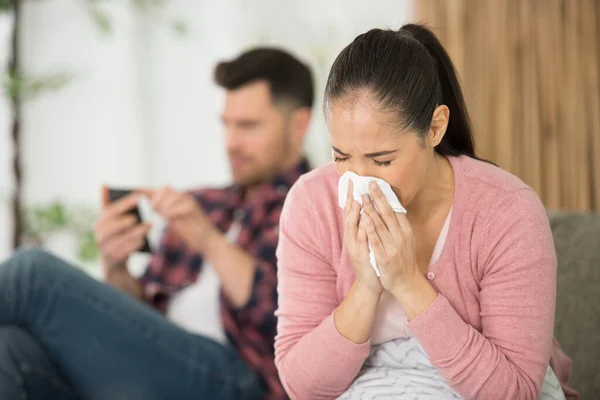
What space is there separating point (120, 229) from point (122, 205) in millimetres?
61

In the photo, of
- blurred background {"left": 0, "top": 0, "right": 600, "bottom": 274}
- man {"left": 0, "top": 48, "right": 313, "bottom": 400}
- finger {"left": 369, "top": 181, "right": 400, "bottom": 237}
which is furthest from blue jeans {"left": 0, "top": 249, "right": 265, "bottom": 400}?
blurred background {"left": 0, "top": 0, "right": 600, "bottom": 274}

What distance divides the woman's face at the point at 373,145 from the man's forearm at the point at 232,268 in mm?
766

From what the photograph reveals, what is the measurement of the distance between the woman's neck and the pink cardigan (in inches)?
1.0

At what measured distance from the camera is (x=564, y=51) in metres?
2.06

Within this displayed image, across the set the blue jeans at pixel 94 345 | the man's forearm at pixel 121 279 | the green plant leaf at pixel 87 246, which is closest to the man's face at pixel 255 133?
the man's forearm at pixel 121 279

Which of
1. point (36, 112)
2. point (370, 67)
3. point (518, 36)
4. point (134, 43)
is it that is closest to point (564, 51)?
point (518, 36)

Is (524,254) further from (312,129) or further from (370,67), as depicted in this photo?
(312,129)

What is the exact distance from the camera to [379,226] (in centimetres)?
105

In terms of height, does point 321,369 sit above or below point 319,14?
below

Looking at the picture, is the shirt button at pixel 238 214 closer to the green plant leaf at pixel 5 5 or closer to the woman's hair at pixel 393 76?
the woman's hair at pixel 393 76

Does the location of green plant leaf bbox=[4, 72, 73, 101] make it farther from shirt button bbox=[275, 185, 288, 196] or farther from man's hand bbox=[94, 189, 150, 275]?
shirt button bbox=[275, 185, 288, 196]

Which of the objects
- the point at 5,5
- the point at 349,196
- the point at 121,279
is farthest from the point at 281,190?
the point at 5,5

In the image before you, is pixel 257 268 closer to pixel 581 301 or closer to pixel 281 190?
pixel 281 190

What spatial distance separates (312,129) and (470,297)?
176 cm
